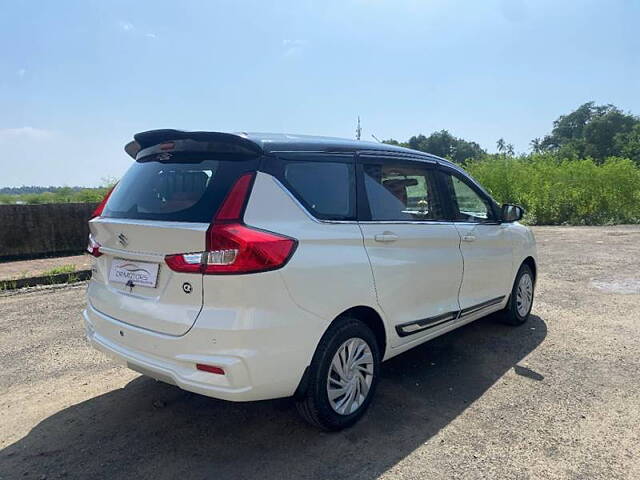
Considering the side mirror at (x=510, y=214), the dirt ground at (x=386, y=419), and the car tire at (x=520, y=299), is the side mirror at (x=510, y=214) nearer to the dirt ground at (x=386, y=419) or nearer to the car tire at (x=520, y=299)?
the car tire at (x=520, y=299)

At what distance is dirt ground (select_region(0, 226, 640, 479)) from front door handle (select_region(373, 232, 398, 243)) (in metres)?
1.24

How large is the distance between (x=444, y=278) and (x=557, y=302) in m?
3.31

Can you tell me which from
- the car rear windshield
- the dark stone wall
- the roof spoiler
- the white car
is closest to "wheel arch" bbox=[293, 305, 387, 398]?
the white car

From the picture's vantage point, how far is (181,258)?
2.48 m

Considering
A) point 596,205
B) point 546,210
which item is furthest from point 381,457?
point 596,205

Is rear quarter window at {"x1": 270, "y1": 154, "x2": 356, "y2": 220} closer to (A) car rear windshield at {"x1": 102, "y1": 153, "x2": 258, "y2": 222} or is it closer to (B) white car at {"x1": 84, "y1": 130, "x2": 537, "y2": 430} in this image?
(B) white car at {"x1": 84, "y1": 130, "x2": 537, "y2": 430}

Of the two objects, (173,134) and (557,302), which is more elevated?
(173,134)

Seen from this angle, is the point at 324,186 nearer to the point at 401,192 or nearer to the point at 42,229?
the point at 401,192

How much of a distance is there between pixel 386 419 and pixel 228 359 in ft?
4.49

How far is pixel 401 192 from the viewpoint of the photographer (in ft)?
11.7

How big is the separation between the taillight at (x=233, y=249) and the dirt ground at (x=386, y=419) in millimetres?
1183

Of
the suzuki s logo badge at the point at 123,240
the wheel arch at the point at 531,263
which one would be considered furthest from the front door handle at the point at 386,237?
the wheel arch at the point at 531,263

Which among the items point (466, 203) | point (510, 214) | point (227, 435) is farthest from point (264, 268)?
point (510, 214)

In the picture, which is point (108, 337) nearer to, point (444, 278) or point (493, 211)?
point (444, 278)
